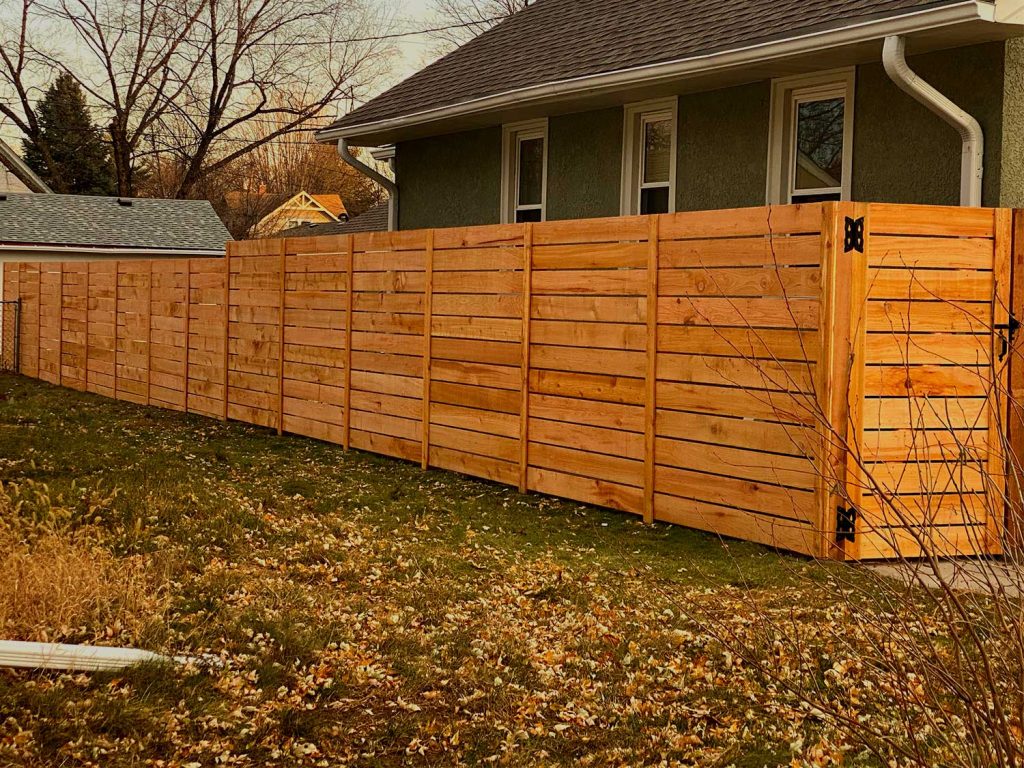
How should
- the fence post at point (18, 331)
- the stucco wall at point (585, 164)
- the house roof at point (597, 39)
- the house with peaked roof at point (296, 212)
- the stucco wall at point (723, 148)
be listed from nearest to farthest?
the house roof at point (597, 39), the stucco wall at point (723, 148), the stucco wall at point (585, 164), the fence post at point (18, 331), the house with peaked roof at point (296, 212)

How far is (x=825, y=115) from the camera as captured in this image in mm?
10680

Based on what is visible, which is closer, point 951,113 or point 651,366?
point 651,366

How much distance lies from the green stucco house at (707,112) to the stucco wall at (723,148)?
2cm

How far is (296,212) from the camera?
59.0 meters

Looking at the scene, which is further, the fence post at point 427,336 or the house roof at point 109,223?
the house roof at point 109,223

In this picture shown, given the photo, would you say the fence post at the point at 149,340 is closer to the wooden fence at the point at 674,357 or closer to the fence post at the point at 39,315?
the wooden fence at the point at 674,357

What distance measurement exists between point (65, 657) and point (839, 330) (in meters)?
4.53

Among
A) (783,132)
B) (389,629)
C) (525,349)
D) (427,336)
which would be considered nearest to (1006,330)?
(525,349)

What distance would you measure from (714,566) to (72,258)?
23.2 metres

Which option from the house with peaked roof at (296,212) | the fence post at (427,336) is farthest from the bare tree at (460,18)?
the fence post at (427,336)

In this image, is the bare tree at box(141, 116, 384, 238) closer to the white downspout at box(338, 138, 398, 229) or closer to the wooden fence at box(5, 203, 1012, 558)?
the white downspout at box(338, 138, 398, 229)

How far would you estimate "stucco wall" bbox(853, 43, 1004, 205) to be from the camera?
9.02 m

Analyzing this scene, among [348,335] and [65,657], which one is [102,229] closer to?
[348,335]

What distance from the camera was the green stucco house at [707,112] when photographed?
9016mm
